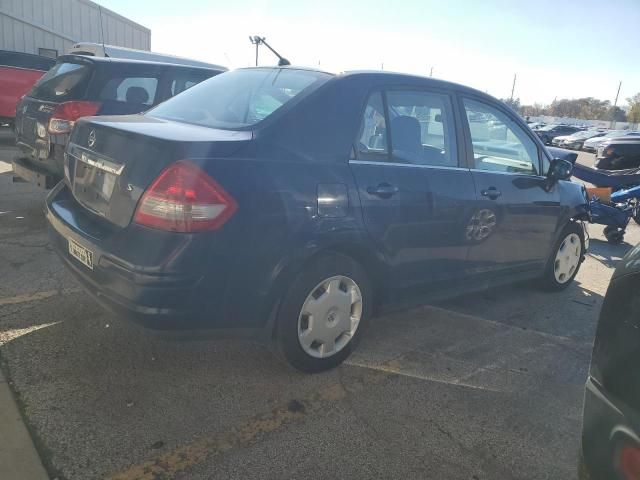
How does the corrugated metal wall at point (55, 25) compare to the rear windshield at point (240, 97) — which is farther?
the corrugated metal wall at point (55, 25)

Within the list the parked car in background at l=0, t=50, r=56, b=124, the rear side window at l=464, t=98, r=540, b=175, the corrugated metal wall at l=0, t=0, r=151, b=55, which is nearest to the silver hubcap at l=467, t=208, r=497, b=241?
the rear side window at l=464, t=98, r=540, b=175

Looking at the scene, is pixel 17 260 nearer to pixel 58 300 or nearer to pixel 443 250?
pixel 58 300

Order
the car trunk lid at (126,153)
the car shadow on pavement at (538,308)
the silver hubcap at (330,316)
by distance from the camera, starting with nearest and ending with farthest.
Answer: the car trunk lid at (126,153) → the silver hubcap at (330,316) → the car shadow on pavement at (538,308)

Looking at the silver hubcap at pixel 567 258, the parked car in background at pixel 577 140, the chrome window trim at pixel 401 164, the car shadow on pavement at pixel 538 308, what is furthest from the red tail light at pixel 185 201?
the parked car in background at pixel 577 140

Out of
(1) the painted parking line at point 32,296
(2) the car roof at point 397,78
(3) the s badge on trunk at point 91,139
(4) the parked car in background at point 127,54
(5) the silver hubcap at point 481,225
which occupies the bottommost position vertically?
(1) the painted parking line at point 32,296

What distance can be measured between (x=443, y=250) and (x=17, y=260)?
3.51 meters

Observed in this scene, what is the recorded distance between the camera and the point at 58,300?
12.2ft

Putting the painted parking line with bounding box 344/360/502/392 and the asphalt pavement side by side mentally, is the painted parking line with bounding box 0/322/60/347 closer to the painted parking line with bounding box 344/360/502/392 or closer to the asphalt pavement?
the asphalt pavement

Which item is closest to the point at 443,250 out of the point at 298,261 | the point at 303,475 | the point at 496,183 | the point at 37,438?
the point at 496,183

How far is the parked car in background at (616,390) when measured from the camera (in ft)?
5.07

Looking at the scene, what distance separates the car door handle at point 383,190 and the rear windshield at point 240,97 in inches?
26.2

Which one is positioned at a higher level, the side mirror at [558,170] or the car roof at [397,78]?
the car roof at [397,78]

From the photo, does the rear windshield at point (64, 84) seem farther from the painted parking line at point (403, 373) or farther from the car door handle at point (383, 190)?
the painted parking line at point (403, 373)

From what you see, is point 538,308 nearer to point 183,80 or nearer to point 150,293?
point 150,293
